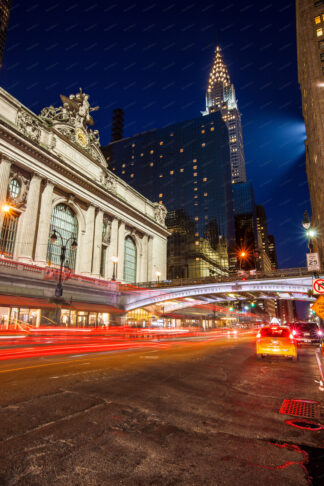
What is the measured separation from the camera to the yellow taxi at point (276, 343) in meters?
13.3

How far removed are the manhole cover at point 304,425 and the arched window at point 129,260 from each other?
182 ft

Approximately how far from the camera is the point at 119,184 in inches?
2400

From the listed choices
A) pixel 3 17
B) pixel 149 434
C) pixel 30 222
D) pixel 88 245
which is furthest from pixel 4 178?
pixel 3 17

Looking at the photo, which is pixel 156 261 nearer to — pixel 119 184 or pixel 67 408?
pixel 119 184

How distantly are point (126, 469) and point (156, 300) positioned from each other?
48.1m

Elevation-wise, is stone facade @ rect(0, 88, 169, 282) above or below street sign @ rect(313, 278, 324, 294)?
above

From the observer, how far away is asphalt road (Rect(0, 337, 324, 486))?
305 cm

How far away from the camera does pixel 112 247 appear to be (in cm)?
5397

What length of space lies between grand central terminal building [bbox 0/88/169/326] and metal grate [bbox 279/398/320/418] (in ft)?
79.5

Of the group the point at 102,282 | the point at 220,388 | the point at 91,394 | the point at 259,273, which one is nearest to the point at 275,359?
the point at 220,388

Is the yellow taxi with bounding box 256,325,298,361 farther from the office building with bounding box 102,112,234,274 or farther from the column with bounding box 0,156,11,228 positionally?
the office building with bounding box 102,112,234,274

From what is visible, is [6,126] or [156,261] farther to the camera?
[156,261]

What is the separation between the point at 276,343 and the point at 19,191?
37780mm

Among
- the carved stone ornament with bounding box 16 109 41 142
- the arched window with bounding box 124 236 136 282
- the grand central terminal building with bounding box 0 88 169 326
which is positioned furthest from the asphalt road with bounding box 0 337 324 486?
the arched window with bounding box 124 236 136 282
